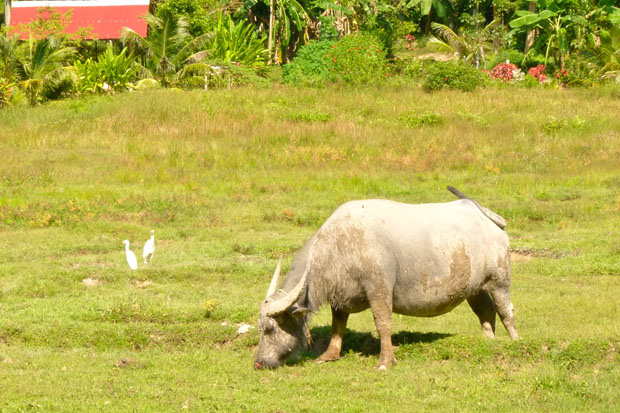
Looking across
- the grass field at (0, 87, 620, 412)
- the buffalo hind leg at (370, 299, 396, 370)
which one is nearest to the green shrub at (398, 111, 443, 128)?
the grass field at (0, 87, 620, 412)

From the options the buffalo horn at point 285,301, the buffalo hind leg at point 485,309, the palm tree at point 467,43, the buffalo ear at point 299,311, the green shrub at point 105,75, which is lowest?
the green shrub at point 105,75

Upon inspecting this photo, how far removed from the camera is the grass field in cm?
834

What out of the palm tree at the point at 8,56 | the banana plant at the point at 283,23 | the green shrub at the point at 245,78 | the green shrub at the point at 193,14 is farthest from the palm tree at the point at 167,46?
the palm tree at the point at 8,56

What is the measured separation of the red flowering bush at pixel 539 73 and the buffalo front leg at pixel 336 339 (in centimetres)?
2681

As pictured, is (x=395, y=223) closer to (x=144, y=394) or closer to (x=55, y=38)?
(x=144, y=394)

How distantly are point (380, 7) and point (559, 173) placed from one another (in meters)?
18.6

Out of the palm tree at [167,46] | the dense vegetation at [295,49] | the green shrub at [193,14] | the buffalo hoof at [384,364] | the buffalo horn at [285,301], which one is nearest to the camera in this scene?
the buffalo horn at [285,301]

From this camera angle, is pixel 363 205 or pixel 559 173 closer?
pixel 363 205

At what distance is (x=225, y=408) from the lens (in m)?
7.71

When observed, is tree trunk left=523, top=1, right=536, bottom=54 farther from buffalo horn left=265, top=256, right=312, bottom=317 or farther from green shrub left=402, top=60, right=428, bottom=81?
buffalo horn left=265, top=256, right=312, bottom=317

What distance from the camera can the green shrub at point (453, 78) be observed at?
1212 inches

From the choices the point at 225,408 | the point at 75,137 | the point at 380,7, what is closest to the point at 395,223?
the point at 225,408

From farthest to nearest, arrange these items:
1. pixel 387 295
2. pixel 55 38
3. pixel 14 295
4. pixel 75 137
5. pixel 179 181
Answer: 1. pixel 55 38
2. pixel 75 137
3. pixel 179 181
4. pixel 14 295
5. pixel 387 295

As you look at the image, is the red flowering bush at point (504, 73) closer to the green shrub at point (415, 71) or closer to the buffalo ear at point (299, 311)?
the green shrub at point (415, 71)
